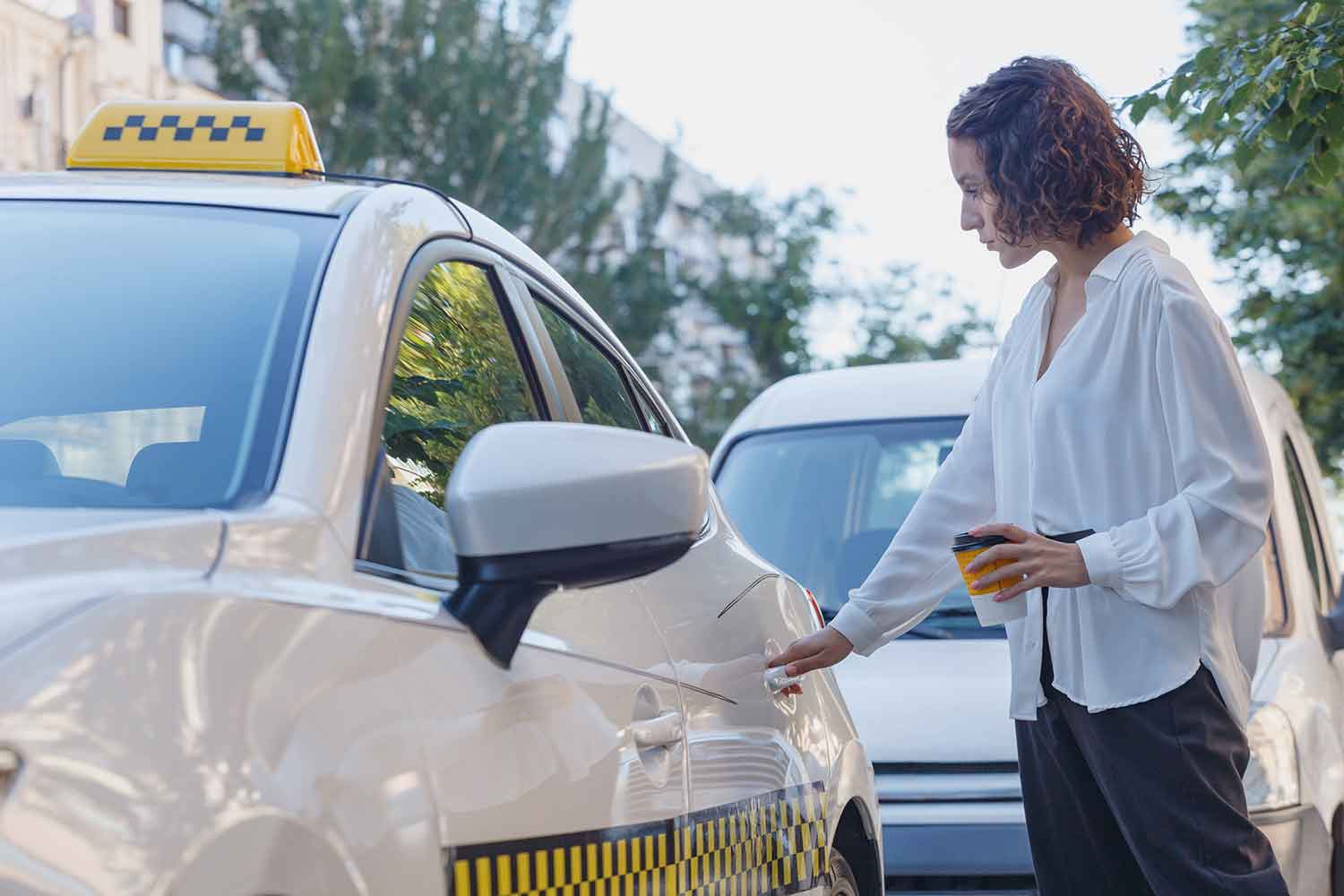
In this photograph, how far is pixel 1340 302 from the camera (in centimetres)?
1748

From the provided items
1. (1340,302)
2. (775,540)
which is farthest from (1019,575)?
(1340,302)

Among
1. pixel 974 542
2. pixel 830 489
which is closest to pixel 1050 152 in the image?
pixel 974 542

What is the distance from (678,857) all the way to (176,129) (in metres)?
1.37

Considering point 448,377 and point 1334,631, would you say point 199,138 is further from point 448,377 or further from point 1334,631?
point 1334,631

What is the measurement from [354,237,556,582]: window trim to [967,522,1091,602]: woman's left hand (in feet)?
2.30

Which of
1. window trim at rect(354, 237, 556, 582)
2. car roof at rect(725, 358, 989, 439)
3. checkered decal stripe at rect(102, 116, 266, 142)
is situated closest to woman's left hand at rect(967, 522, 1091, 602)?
window trim at rect(354, 237, 556, 582)

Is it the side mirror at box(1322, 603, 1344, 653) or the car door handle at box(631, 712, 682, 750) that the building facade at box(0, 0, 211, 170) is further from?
the car door handle at box(631, 712, 682, 750)

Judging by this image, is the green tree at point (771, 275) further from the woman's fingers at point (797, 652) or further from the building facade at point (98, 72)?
the woman's fingers at point (797, 652)

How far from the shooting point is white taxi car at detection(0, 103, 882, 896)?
147 cm

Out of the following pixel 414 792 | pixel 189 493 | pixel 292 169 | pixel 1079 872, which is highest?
pixel 292 169

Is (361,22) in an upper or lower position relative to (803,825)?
upper

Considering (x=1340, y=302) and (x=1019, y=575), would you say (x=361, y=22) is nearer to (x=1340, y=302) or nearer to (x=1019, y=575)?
(x=1340, y=302)

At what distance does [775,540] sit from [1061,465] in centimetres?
290

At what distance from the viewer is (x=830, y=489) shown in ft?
19.7
